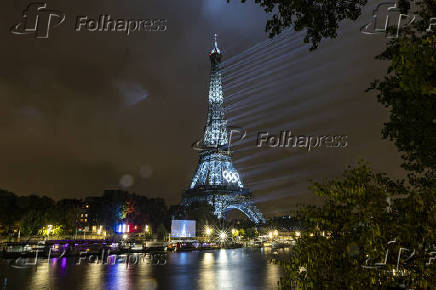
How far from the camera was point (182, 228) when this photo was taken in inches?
2569

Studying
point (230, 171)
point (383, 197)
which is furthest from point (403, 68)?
point (230, 171)

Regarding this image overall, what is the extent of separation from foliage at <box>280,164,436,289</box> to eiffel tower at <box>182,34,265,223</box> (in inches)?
3184

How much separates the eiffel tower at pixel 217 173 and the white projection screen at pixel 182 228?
18.9 m

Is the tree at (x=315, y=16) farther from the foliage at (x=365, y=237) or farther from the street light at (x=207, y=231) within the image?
the street light at (x=207, y=231)

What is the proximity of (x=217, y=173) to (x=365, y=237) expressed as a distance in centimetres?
8479

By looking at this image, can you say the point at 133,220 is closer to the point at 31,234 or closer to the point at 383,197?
the point at 31,234

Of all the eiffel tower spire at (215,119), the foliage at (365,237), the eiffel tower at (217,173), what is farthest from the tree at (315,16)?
the eiffel tower spire at (215,119)

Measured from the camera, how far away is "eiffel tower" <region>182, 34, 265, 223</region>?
86.8 meters

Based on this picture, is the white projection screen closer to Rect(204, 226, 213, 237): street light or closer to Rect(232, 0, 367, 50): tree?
Rect(204, 226, 213, 237): street light

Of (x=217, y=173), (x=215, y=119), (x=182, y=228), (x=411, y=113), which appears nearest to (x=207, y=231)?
(x=182, y=228)

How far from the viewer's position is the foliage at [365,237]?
469 cm

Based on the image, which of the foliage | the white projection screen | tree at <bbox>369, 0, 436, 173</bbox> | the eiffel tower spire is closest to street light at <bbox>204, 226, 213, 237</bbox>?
the white projection screen

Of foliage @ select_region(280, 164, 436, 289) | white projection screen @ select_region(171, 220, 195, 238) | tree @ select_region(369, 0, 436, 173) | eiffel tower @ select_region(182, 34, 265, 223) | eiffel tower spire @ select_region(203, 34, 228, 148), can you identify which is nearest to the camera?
foliage @ select_region(280, 164, 436, 289)

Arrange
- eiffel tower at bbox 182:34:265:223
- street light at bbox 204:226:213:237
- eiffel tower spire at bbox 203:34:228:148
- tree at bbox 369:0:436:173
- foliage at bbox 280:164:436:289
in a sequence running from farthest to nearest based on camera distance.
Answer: eiffel tower spire at bbox 203:34:228:148, eiffel tower at bbox 182:34:265:223, street light at bbox 204:226:213:237, tree at bbox 369:0:436:173, foliage at bbox 280:164:436:289
